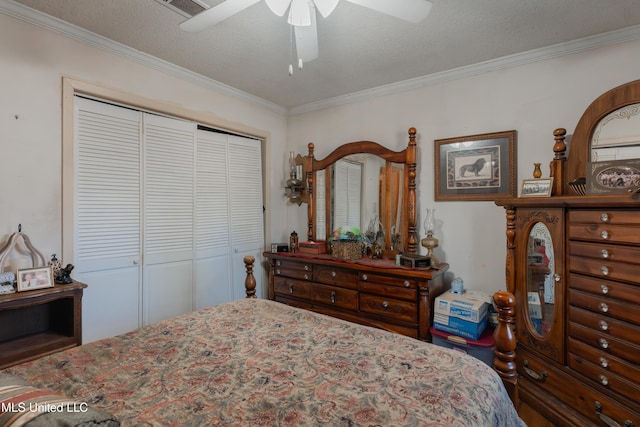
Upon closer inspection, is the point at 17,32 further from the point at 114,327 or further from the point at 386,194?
the point at 386,194

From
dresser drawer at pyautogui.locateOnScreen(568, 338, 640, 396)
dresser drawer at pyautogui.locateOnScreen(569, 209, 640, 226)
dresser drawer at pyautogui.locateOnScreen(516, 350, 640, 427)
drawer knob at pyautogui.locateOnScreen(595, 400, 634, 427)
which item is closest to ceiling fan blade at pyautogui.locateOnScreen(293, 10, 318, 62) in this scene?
dresser drawer at pyautogui.locateOnScreen(569, 209, 640, 226)

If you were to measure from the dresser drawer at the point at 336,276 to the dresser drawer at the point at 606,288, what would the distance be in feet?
4.93

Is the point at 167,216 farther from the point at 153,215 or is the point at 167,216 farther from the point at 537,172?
the point at 537,172

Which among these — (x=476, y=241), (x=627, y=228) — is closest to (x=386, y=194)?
(x=476, y=241)

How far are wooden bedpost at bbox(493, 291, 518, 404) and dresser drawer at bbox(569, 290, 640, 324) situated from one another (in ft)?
2.34

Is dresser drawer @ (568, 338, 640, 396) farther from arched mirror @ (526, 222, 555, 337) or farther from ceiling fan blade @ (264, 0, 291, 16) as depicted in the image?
ceiling fan blade @ (264, 0, 291, 16)

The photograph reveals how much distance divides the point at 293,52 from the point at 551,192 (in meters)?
2.10

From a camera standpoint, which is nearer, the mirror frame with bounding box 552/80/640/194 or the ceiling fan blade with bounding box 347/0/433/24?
the ceiling fan blade with bounding box 347/0/433/24

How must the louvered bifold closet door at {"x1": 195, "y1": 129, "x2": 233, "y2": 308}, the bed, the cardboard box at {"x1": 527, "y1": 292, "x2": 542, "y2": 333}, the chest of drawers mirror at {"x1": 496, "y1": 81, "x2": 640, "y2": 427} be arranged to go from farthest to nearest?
the louvered bifold closet door at {"x1": 195, "y1": 129, "x2": 233, "y2": 308}, the cardboard box at {"x1": 527, "y1": 292, "x2": 542, "y2": 333}, the chest of drawers mirror at {"x1": 496, "y1": 81, "x2": 640, "y2": 427}, the bed

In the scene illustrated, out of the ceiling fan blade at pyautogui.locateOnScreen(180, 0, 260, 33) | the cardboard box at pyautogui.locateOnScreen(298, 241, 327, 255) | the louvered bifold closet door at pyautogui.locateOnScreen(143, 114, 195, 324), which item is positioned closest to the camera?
the ceiling fan blade at pyautogui.locateOnScreen(180, 0, 260, 33)

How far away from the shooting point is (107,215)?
2.36m

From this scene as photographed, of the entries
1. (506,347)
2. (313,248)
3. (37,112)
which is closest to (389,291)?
(313,248)

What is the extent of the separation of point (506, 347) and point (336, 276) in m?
1.65

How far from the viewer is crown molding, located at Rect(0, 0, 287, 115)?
6.20 ft
